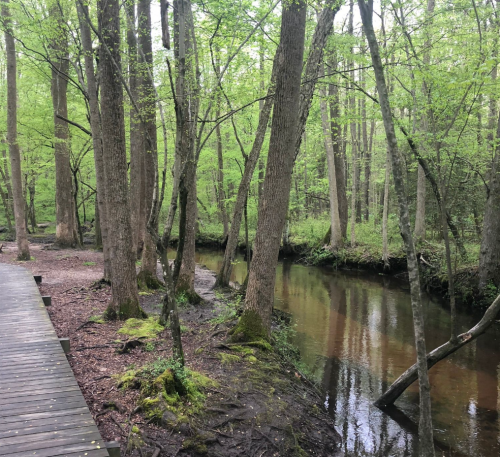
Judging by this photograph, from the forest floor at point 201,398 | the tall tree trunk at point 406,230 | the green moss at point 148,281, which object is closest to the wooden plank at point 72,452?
the forest floor at point 201,398

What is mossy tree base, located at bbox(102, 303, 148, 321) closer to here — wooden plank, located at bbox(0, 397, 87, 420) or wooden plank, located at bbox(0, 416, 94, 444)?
wooden plank, located at bbox(0, 397, 87, 420)

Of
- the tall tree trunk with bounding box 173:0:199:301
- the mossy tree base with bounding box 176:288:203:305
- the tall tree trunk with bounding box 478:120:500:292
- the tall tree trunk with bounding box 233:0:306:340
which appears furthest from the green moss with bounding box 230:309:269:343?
the tall tree trunk with bounding box 478:120:500:292

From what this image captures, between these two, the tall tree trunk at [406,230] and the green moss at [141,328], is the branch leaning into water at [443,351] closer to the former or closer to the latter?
the tall tree trunk at [406,230]

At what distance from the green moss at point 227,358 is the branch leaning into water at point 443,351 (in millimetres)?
2497

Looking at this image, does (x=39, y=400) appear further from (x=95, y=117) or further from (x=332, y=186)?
(x=332, y=186)

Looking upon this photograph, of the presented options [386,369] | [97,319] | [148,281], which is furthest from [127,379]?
[148,281]

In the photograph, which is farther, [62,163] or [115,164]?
[62,163]

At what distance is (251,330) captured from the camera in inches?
254

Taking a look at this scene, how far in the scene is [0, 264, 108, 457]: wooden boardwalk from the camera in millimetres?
3257

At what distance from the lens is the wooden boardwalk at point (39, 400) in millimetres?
3257

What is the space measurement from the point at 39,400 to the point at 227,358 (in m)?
2.66

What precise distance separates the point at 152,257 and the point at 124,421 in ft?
23.2

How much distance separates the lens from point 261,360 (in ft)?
19.2

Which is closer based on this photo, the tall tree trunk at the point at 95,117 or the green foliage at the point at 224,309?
the green foliage at the point at 224,309
